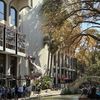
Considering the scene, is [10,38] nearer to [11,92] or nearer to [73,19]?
[11,92]

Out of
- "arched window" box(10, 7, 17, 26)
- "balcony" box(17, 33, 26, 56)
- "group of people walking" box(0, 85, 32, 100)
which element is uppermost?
"arched window" box(10, 7, 17, 26)

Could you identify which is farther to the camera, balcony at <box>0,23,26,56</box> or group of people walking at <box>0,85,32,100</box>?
balcony at <box>0,23,26,56</box>

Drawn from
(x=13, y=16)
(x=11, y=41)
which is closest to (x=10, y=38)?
(x=11, y=41)

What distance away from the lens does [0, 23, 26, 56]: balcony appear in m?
47.0

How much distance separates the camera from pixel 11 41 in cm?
4969

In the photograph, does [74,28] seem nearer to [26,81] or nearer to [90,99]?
[90,99]

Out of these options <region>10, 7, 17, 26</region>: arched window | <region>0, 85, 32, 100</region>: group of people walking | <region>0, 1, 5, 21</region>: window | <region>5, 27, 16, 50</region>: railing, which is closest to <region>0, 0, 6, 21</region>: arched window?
<region>0, 1, 5, 21</region>: window

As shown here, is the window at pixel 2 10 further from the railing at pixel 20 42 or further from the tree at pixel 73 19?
the tree at pixel 73 19

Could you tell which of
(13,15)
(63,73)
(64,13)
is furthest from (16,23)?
(63,73)

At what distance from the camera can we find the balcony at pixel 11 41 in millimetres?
46969

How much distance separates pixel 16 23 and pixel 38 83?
1246 cm

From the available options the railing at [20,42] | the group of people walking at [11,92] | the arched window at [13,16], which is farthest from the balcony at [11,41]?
the group of people walking at [11,92]

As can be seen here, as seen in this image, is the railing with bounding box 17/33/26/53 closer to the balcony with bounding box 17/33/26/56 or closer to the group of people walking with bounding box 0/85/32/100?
the balcony with bounding box 17/33/26/56

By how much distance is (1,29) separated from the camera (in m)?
46.7
